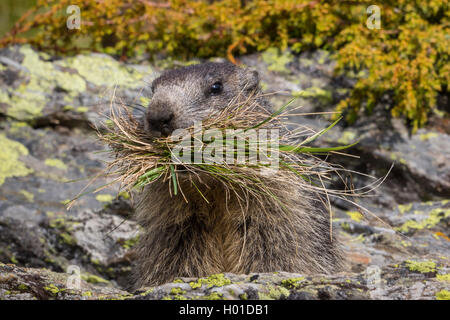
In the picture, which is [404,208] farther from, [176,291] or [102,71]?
[102,71]

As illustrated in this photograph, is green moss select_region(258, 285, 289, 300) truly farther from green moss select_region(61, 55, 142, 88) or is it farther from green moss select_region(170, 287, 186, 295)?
green moss select_region(61, 55, 142, 88)

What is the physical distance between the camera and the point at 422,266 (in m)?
3.13

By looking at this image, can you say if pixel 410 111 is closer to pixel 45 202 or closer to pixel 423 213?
pixel 423 213

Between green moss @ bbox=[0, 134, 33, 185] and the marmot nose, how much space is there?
9.43 ft

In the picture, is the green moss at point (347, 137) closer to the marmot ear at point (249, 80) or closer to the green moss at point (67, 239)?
the marmot ear at point (249, 80)

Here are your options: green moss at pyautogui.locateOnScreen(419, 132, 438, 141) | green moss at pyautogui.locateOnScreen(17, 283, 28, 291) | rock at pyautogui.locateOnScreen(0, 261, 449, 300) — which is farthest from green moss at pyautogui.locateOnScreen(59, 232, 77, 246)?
green moss at pyautogui.locateOnScreen(419, 132, 438, 141)

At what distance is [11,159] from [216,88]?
9.80ft

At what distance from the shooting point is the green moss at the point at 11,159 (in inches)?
218

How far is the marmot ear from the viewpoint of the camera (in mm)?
4418

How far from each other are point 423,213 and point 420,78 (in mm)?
1543

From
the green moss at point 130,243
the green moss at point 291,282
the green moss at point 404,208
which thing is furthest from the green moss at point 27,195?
the green moss at point 404,208

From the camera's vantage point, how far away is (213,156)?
11.3 ft

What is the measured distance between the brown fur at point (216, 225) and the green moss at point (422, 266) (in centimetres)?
88
